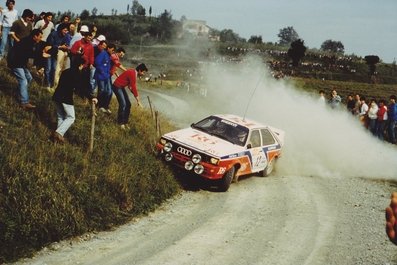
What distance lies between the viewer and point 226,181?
11.3 meters

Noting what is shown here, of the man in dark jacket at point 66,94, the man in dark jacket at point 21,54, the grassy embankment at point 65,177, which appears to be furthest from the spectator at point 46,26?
the man in dark jacket at point 66,94

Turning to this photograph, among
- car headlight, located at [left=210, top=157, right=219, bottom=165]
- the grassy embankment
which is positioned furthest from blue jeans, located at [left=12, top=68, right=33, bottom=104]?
car headlight, located at [left=210, top=157, right=219, bottom=165]

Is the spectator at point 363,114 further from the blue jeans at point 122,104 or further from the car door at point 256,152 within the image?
the blue jeans at point 122,104

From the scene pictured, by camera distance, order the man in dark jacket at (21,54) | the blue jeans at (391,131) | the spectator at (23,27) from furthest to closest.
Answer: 1. the blue jeans at (391,131)
2. the spectator at (23,27)
3. the man in dark jacket at (21,54)

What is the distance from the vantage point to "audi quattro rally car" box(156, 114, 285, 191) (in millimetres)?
10984

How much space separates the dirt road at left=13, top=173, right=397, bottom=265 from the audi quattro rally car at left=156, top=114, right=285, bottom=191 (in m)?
0.58

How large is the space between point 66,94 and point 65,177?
2097 mm

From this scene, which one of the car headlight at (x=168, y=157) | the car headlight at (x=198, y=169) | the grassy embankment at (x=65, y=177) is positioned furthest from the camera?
the car headlight at (x=168, y=157)

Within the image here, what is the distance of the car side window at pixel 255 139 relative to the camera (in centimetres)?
1255

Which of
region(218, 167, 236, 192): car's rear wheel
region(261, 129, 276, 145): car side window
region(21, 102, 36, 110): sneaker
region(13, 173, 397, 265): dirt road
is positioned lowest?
region(13, 173, 397, 265): dirt road

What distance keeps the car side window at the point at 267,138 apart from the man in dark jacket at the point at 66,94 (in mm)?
5684

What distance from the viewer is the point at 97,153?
10.2 m

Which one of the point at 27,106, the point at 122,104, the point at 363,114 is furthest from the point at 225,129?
the point at 363,114

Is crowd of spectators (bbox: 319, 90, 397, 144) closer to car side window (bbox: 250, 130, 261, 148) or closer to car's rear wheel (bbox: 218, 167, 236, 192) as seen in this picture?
car side window (bbox: 250, 130, 261, 148)
